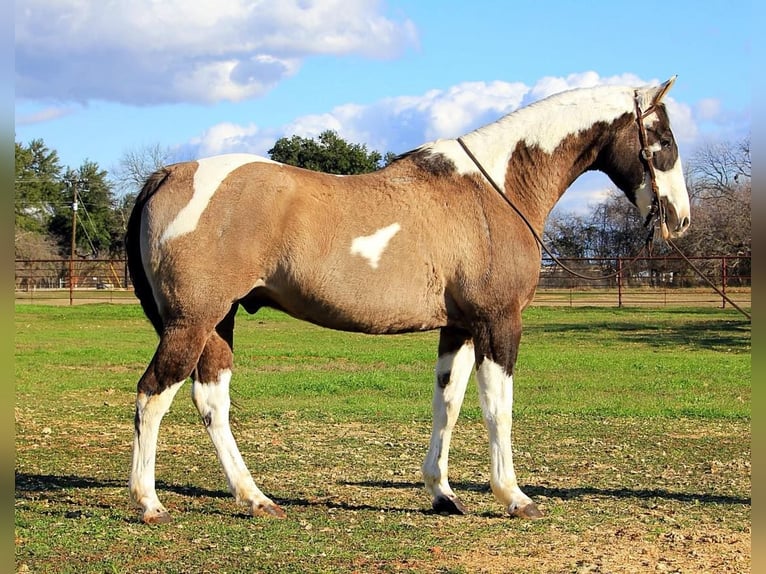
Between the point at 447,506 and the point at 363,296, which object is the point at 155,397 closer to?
the point at 363,296

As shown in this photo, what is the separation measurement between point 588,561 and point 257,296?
8.55 feet

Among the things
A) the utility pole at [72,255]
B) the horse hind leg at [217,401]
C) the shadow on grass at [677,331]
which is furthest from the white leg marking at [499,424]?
the utility pole at [72,255]

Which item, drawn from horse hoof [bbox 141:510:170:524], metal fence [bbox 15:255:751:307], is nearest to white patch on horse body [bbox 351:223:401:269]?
horse hoof [bbox 141:510:170:524]

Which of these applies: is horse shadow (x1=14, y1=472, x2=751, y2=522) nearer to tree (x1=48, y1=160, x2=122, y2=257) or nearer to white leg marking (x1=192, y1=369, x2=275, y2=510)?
white leg marking (x1=192, y1=369, x2=275, y2=510)

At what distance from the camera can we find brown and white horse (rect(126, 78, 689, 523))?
18.0 ft

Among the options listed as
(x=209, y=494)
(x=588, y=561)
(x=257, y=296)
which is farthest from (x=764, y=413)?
(x=209, y=494)

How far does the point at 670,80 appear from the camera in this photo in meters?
6.14

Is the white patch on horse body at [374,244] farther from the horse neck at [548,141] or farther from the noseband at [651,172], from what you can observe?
the noseband at [651,172]

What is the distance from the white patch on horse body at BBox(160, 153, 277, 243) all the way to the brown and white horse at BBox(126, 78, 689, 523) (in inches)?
0.4

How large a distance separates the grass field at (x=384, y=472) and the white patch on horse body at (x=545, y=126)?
249 cm

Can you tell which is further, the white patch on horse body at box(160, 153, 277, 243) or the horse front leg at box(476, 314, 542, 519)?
the horse front leg at box(476, 314, 542, 519)

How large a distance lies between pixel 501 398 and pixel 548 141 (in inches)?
72.8

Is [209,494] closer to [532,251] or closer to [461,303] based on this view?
[461,303]

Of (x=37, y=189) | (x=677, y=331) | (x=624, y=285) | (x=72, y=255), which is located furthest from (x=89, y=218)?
(x=677, y=331)
